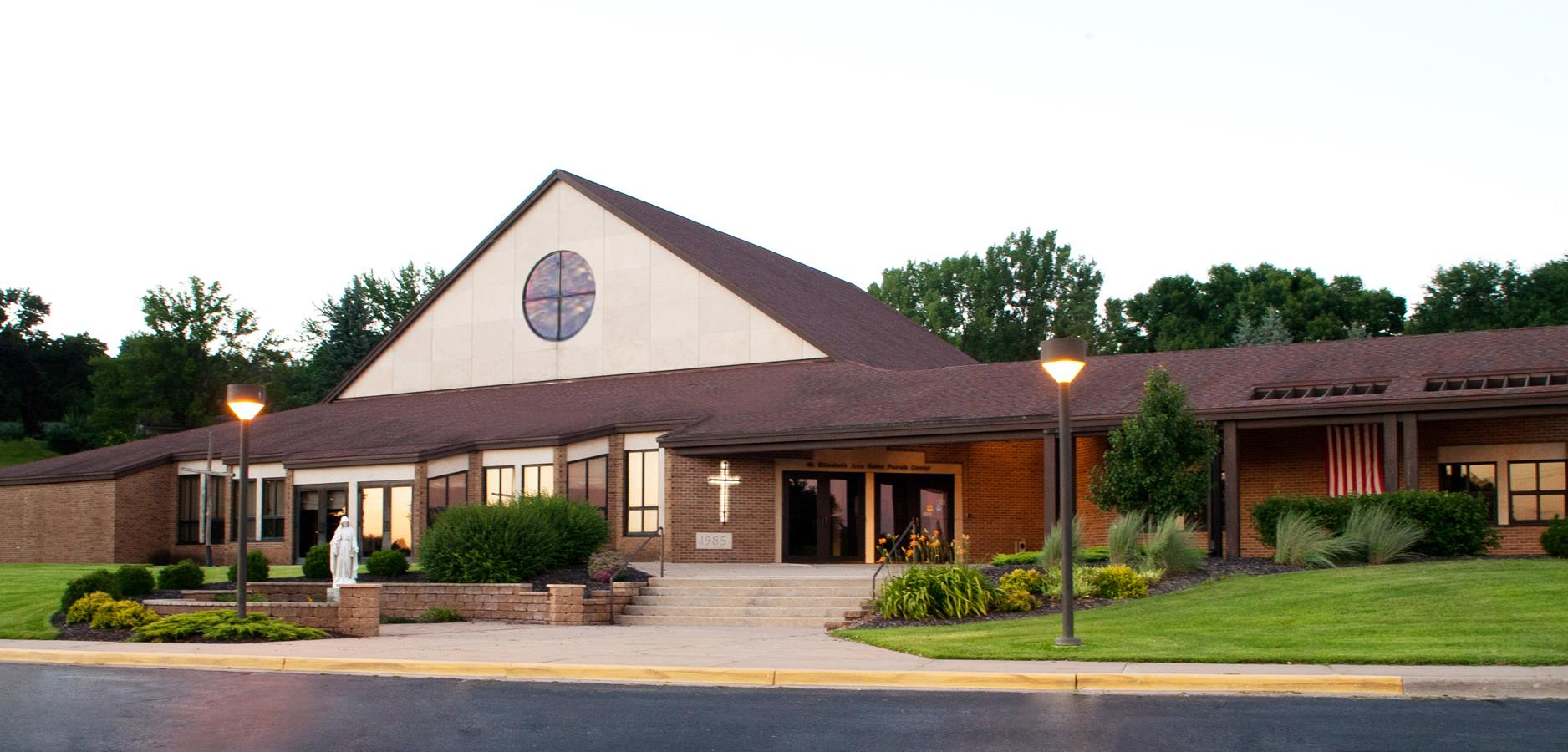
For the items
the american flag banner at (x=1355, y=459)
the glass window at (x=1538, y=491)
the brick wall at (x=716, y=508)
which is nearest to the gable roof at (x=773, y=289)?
the brick wall at (x=716, y=508)

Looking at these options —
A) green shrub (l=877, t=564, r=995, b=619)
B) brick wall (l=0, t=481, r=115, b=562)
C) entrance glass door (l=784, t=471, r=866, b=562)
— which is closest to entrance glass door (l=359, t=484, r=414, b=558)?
brick wall (l=0, t=481, r=115, b=562)

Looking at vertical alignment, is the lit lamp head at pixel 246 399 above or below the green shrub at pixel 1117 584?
above

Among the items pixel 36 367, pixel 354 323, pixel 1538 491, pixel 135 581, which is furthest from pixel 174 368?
pixel 1538 491

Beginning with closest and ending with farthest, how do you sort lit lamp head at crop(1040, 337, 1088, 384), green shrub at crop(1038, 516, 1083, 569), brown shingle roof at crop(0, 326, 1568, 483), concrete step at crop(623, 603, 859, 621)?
lit lamp head at crop(1040, 337, 1088, 384) < concrete step at crop(623, 603, 859, 621) < green shrub at crop(1038, 516, 1083, 569) < brown shingle roof at crop(0, 326, 1568, 483)

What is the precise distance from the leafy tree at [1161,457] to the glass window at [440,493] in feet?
52.0

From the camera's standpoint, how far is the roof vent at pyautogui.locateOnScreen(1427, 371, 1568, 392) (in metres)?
23.1

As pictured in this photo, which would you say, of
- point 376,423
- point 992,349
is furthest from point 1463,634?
point 992,349

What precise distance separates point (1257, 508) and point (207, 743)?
60.1ft

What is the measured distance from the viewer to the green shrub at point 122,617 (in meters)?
19.4

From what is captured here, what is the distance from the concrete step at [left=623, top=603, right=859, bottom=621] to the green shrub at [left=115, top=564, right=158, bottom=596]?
755 centimetres

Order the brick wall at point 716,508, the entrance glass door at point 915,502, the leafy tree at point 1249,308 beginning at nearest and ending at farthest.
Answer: the brick wall at point 716,508 < the entrance glass door at point 915,502 < the leafy tree at point 1249,308

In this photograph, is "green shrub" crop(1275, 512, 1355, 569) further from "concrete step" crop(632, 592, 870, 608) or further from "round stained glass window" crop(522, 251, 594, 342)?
"round stained glass window" crop(522, 251, 594, 342)

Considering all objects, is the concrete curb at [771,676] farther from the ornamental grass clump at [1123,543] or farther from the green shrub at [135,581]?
the ornamental grass clump at [1123,543]

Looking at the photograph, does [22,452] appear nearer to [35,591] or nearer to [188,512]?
[188,512]
